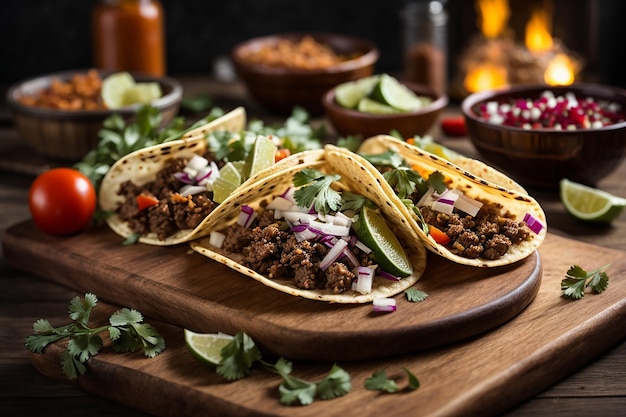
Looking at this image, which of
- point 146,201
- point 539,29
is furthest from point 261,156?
point 539,29

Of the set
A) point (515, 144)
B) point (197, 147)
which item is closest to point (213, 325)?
point (197, 147)

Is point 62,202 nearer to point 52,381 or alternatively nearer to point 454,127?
point 52,381

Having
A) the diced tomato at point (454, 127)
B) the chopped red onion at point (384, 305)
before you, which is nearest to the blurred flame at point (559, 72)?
the diced tomato at point (454, 127)

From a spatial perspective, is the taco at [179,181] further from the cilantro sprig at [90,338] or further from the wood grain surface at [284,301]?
the cilantro sprig at [90,338]

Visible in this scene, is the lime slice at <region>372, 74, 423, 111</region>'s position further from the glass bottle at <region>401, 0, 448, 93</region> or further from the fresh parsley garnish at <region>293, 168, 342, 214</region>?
the fresh parsley garnish at <region>293, 168, 342, 214</region>

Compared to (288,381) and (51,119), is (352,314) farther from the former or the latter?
(51,119)

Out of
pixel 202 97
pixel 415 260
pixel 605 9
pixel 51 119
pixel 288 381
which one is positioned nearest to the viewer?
pixel 288 381
